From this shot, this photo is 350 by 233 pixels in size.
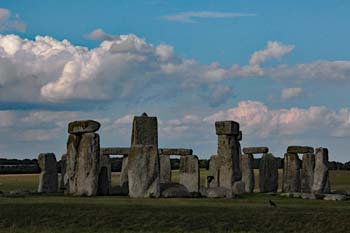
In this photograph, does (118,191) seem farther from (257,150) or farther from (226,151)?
(257,150)

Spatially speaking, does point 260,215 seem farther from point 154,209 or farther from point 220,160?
point 220,160

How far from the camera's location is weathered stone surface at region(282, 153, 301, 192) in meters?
46.2

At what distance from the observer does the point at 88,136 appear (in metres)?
36.4

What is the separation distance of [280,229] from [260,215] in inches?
49.0

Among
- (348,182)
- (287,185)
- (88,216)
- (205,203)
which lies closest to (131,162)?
(205,203)

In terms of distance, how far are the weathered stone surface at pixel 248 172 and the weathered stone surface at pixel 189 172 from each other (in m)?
5.69

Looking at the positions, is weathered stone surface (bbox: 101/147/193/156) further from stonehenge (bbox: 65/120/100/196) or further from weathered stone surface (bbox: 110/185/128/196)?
stonehenge (bbox: 65/120/100/196)

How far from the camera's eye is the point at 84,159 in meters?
36.4

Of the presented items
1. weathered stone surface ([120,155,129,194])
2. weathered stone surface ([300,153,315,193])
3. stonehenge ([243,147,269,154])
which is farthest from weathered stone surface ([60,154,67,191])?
weathered stone surface ([300,153,315,193])

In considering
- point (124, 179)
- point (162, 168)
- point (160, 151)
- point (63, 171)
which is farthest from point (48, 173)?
point (160, 151)

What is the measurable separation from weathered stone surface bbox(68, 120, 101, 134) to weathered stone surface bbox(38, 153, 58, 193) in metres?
6.66

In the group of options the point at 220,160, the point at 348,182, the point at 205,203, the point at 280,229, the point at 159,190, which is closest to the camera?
the point at 280,229

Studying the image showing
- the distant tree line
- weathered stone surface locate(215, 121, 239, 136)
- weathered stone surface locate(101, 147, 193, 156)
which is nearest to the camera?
weathered stone surface locate(215, 121, 239, 136)

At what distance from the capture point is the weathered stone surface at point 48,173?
42.8 m
